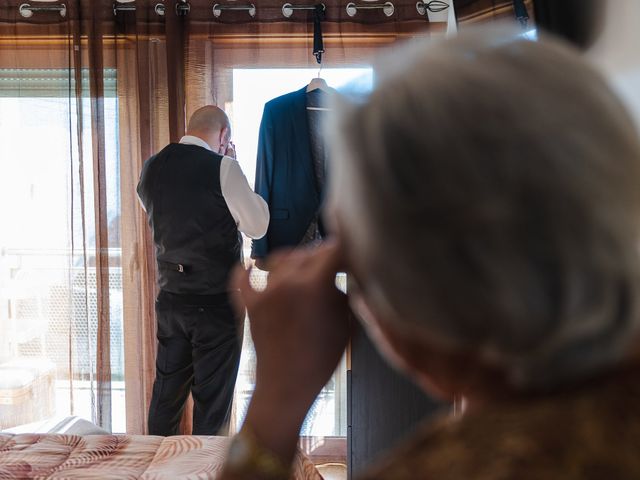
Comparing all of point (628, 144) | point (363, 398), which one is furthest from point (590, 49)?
point (628, 144)

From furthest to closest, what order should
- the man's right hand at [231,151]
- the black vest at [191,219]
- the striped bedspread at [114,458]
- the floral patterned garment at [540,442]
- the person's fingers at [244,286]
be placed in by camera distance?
1. the man's right hand at [231,151]
2. the black vest at [191,219]
3. the striped bedspread at [114,458]
4. the person's fingers at [244,286]
5. the floral patterned garment at [540,442]

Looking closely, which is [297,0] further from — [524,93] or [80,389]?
[524,93]

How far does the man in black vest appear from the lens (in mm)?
2520

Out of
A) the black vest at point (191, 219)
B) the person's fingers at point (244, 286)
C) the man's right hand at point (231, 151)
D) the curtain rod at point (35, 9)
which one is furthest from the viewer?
the curtain rod at point (35, 9)

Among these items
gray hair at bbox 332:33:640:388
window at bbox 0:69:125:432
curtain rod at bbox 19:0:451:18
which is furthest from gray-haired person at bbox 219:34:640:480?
window at bbox 0:69:125:432

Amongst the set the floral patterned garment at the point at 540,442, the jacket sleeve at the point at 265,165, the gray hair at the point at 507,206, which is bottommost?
the floral patterned garment at the point at 540,442

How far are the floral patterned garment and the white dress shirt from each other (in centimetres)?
214

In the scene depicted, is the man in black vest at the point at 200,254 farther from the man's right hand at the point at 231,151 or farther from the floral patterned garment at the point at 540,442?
the floral patterned garment at the point at 540,442

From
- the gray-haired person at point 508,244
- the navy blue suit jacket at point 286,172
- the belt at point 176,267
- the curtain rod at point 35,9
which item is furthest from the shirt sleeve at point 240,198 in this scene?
the gray-haired person at point 508,244

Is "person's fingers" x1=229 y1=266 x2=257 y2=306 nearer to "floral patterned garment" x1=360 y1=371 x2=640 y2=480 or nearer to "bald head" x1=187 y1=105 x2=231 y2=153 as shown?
"floral patterned garment" x1=360 y1=371 x2=640 y2=480

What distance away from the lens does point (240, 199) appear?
99.1 inches

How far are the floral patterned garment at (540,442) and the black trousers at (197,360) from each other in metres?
2.19

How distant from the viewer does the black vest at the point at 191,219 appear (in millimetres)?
2514

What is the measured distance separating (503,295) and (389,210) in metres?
0.09
